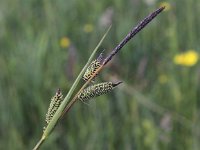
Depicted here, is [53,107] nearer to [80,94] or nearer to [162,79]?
[80,94]

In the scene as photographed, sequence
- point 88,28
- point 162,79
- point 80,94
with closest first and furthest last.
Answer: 1. point 80,94
2. point 162,79
3. point 88,28

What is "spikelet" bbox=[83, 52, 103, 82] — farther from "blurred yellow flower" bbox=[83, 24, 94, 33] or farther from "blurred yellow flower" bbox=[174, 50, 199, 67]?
"blurred yellow flower" bbox=[83, 24, 94, 33]

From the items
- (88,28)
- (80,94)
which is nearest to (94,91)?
(80,94)

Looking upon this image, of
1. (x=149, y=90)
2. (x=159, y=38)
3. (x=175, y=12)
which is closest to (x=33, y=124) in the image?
(x=149, y=90)

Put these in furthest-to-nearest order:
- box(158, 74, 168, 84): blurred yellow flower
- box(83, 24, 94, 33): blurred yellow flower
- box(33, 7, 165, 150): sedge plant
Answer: box(83, 24, 94, 33): blurred yellow flower → box(158, 74, 168, 84): blurred yellow flower → box(33, 7, 165, 150): sedge plant

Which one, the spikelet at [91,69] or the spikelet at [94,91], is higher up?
the spikelet at [91,69]

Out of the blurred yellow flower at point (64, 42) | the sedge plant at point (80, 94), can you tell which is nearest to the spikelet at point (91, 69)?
the sedge plant at point (80, 94)

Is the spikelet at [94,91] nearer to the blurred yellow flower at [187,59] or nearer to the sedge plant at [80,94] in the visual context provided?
the sedge plant at [80,94]

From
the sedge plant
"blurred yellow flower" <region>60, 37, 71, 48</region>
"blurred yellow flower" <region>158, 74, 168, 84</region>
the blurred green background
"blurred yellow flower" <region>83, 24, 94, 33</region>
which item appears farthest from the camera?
"blurred yellow flower" <region>83, 24, 94, 33</region>

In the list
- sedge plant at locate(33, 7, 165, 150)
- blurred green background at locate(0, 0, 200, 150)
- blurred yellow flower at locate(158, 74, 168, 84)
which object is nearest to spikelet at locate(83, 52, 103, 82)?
sedge plant at locate(33, 7, 165, 150)
